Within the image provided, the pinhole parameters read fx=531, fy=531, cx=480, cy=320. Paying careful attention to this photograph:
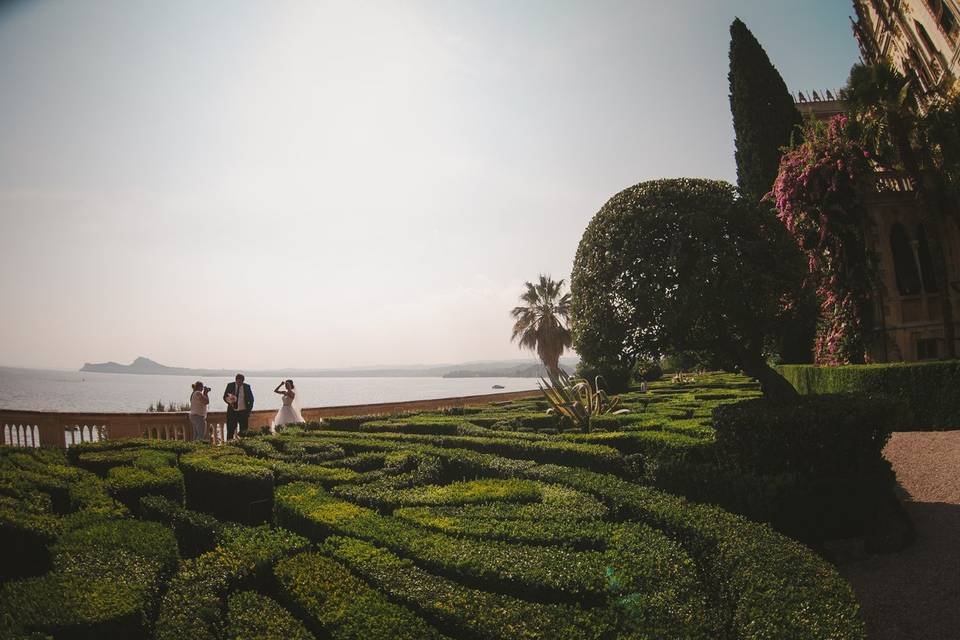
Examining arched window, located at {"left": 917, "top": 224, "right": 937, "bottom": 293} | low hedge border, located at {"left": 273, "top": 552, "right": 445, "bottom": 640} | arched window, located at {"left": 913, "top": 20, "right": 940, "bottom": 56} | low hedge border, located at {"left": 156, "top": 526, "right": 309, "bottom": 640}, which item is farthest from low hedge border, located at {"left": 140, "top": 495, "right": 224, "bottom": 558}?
arched window, located at {"left": 913, "top": 20, "right": 940, "bottom": 56}

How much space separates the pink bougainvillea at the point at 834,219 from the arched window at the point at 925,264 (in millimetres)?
2951

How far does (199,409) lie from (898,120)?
858 inches

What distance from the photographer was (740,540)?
14.2ft

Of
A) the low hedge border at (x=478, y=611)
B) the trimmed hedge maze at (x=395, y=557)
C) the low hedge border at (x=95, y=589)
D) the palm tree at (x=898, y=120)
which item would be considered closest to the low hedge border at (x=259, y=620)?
the trimmed hedge maze at (x=395, y=557)

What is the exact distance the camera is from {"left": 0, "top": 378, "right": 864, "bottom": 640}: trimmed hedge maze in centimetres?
321

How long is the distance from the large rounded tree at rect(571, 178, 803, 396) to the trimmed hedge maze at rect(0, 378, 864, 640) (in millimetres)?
1773

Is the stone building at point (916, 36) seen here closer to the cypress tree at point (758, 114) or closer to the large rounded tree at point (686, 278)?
the cypress tree at point (758, 114)

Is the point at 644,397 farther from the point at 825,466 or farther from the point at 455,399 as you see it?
the point at 825,466

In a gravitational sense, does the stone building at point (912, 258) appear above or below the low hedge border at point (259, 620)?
above

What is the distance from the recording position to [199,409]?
41.3 feet

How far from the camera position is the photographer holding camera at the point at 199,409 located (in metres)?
12.3

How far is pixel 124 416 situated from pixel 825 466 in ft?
45.3

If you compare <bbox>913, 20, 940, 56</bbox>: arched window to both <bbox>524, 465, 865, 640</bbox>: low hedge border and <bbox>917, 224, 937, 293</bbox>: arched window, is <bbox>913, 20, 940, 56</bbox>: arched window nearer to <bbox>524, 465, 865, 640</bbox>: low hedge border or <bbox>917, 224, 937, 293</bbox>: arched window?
<bbox>917, 224, 937, 293</bbox>: arched window

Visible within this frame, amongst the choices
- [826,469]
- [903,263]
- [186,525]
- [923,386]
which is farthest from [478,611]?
[903,263]
